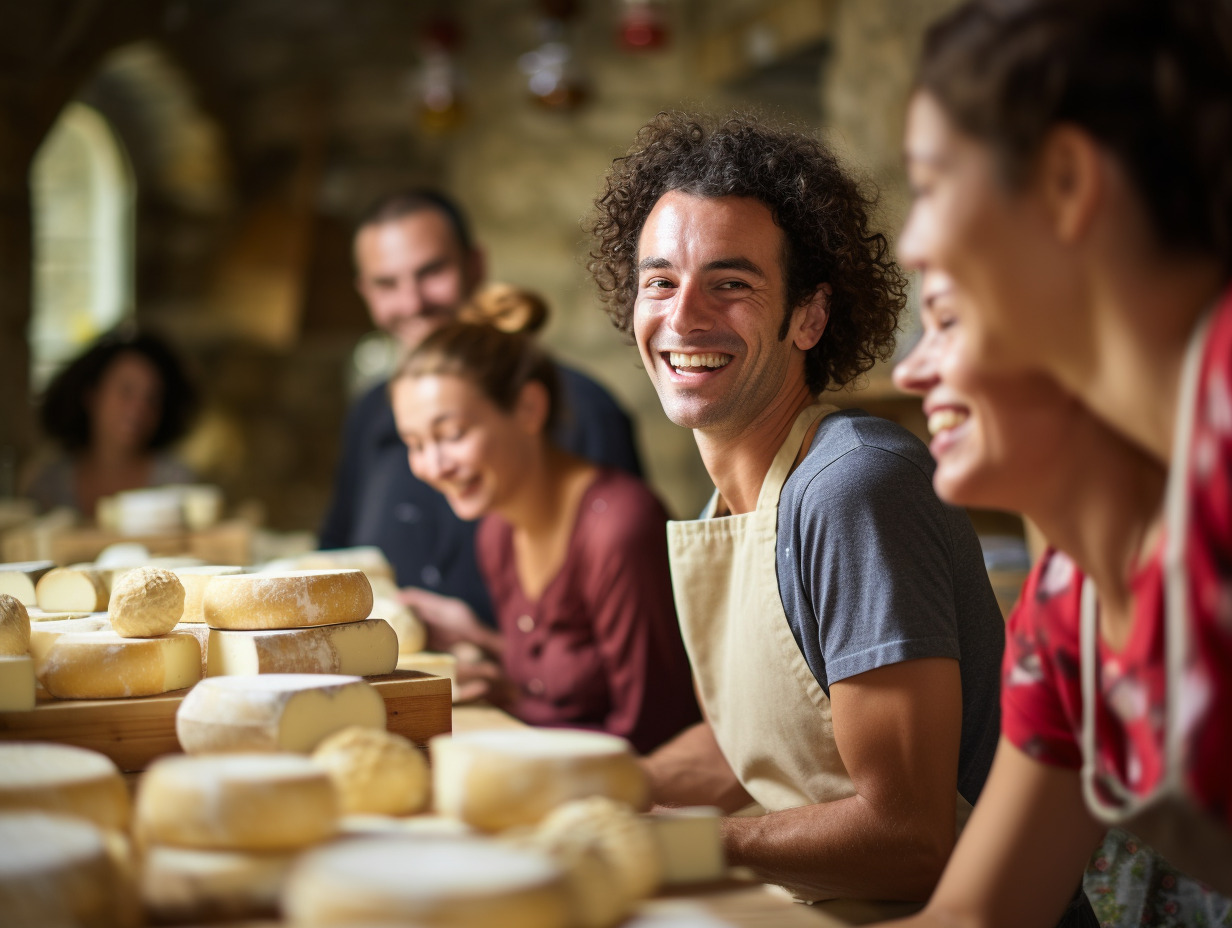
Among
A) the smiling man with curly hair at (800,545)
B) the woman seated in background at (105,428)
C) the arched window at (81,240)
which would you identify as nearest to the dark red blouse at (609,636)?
the smiling man with curly hair at (800,545)

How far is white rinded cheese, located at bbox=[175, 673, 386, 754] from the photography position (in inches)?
39.6

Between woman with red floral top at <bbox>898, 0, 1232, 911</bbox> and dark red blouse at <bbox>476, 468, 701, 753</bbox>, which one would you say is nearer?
woman with red floral top at <bbox>898, 0, 1232, 911</bbox>

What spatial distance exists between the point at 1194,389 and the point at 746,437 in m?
1.00

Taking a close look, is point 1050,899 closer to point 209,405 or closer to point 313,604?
point 313,604

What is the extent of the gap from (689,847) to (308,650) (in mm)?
569

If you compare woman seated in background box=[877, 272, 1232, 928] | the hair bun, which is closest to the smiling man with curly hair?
woman seated in background box=[877, 272, 1232, 928]

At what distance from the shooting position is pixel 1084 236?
771 mm

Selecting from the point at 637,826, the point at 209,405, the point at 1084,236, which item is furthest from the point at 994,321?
the point at 209,405

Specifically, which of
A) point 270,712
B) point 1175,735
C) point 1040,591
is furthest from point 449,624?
point 1175,735

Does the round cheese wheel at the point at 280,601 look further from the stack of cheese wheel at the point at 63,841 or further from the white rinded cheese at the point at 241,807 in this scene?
the white rinded cheese at the point at 241,807

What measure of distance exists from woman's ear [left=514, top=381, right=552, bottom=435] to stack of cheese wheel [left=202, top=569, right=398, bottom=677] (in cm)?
132

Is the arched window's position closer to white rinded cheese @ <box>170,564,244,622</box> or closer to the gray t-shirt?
white rinded cheese @ <box>170,564,244,622</box>

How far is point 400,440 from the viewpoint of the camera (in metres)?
3.55

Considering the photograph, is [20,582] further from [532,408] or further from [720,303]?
[532,408]
